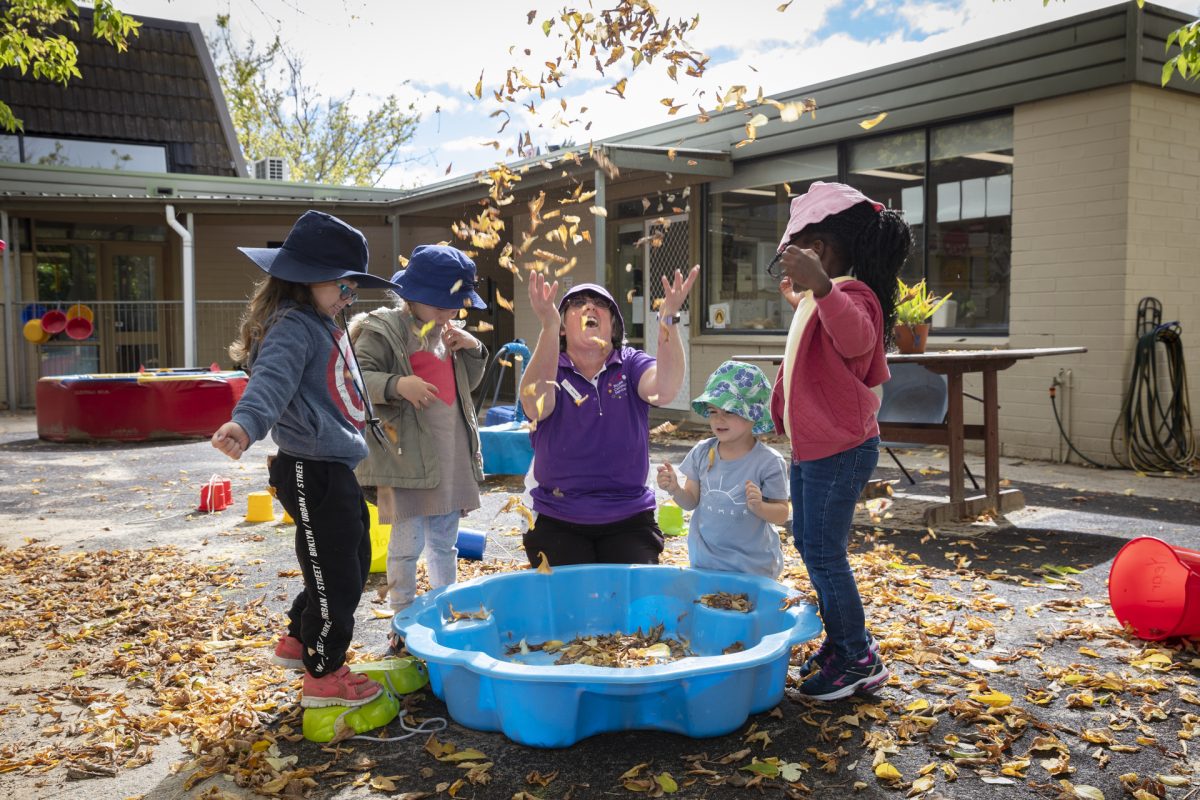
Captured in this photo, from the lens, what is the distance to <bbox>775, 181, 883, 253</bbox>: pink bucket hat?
2840 millimetres

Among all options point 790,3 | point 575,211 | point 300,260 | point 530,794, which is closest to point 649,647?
point 530,794

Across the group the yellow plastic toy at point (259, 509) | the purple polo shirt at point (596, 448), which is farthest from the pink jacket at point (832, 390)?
the yellow plastic toy at point (259, 509)

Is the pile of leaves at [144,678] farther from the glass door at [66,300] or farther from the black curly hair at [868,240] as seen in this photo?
the glass door at [66,300]

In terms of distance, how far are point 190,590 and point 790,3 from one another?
12.4ft

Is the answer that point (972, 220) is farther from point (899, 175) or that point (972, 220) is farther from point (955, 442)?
point (955, 442)

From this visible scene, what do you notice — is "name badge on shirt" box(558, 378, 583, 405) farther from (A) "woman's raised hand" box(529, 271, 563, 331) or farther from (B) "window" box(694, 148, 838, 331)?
(B) "window" box(694, 148, 838, 331)

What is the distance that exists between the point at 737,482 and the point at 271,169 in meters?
17.9

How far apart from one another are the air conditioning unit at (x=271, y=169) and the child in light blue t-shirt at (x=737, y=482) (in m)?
17.5

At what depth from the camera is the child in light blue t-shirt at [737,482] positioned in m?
3.42

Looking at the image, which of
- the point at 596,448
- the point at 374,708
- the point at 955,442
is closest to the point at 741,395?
the point at 596,448

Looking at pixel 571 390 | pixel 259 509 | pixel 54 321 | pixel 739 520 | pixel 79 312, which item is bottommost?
pixel 259 509

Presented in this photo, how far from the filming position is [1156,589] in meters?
3.45

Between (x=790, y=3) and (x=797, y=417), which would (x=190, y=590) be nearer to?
(x=797, y=417)

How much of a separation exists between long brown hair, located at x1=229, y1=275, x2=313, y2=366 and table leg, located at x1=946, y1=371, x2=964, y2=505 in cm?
431
